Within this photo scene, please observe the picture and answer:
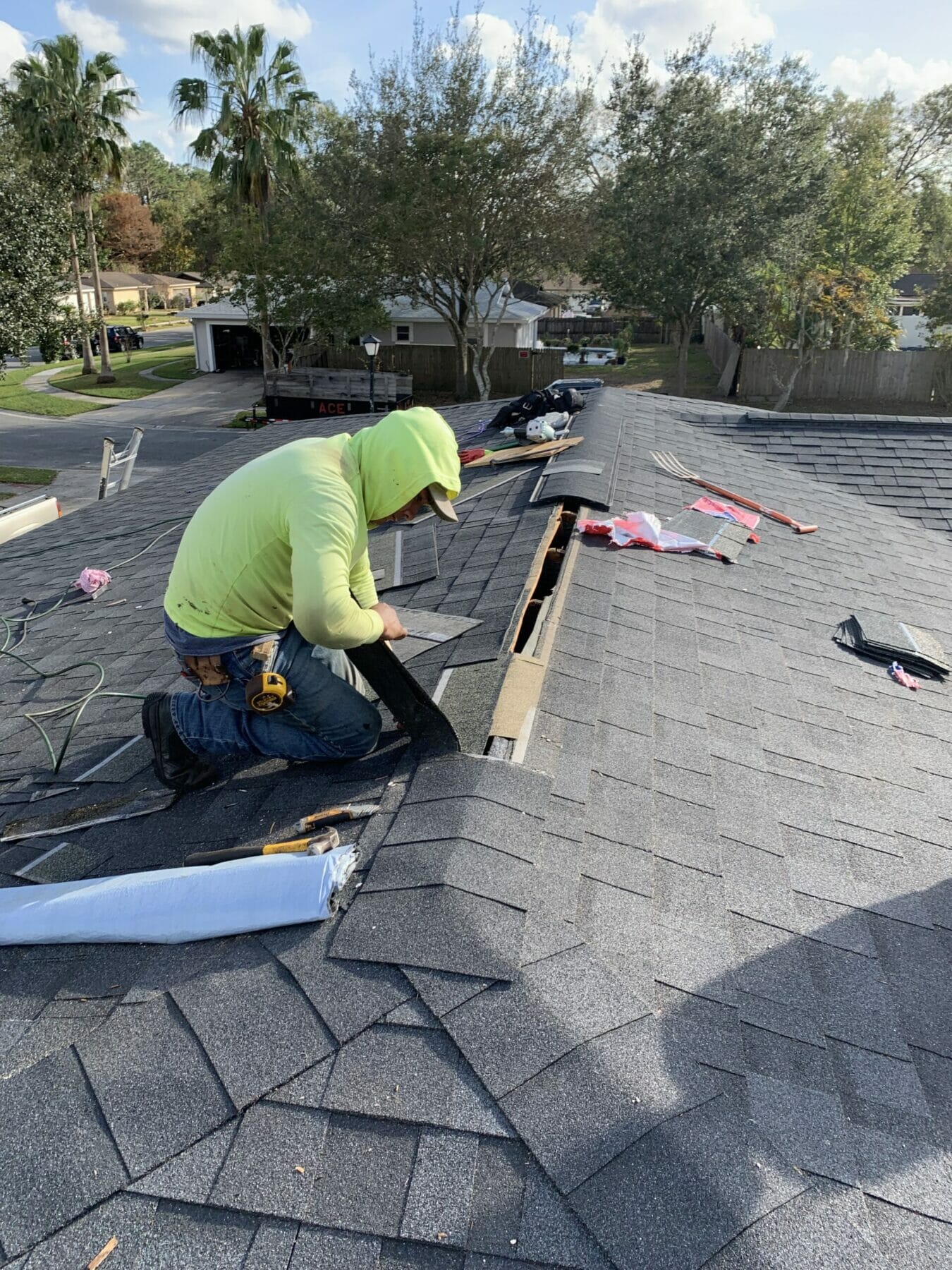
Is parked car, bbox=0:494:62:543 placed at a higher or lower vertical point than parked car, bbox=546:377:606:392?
lower

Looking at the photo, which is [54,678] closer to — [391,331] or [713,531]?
[713,531]

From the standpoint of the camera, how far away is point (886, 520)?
329 inches

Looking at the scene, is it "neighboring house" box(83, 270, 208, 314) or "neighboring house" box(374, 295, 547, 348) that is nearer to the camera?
"neighboring house" box(374, 295, 547, 348)

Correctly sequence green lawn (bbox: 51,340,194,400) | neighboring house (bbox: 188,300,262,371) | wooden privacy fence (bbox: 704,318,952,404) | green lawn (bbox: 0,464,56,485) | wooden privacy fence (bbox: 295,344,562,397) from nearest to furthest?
green lawn (bbox: 0,464,56,485) → wooden privacy fence (bbox: 704,318,952,404) → wooden privacy fence (bbox: 295,344,562,397) → green lawn (bbox: 51,340,194,400) → neighboring house (bbox: 188,300,262,371)

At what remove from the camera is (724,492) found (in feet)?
24.6

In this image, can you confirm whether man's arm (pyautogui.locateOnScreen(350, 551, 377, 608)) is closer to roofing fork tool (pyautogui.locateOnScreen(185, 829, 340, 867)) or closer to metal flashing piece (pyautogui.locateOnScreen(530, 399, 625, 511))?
roofing fork tool (pyautogui.locateOnScreen(185, 829, 340, 867))

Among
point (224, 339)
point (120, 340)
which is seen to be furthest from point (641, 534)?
point (120, 340)

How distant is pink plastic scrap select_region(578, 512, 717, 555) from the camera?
5.60m

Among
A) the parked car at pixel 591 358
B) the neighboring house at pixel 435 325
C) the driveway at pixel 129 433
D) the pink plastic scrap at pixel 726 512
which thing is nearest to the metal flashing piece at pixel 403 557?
the pink plastic scrap at pixel 726 512

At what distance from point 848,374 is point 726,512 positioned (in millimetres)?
27864

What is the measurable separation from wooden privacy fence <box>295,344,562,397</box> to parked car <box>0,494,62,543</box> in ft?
66.5

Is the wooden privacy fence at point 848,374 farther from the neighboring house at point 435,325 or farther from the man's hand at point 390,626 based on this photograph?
the man's hand at point 390,626

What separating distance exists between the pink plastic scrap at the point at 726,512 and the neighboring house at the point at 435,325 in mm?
27946

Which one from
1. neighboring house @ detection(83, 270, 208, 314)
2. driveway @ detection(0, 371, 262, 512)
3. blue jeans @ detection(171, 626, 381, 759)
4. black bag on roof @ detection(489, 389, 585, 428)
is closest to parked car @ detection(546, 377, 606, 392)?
black bag on roof @ detection(489, 389, 585, 428)
